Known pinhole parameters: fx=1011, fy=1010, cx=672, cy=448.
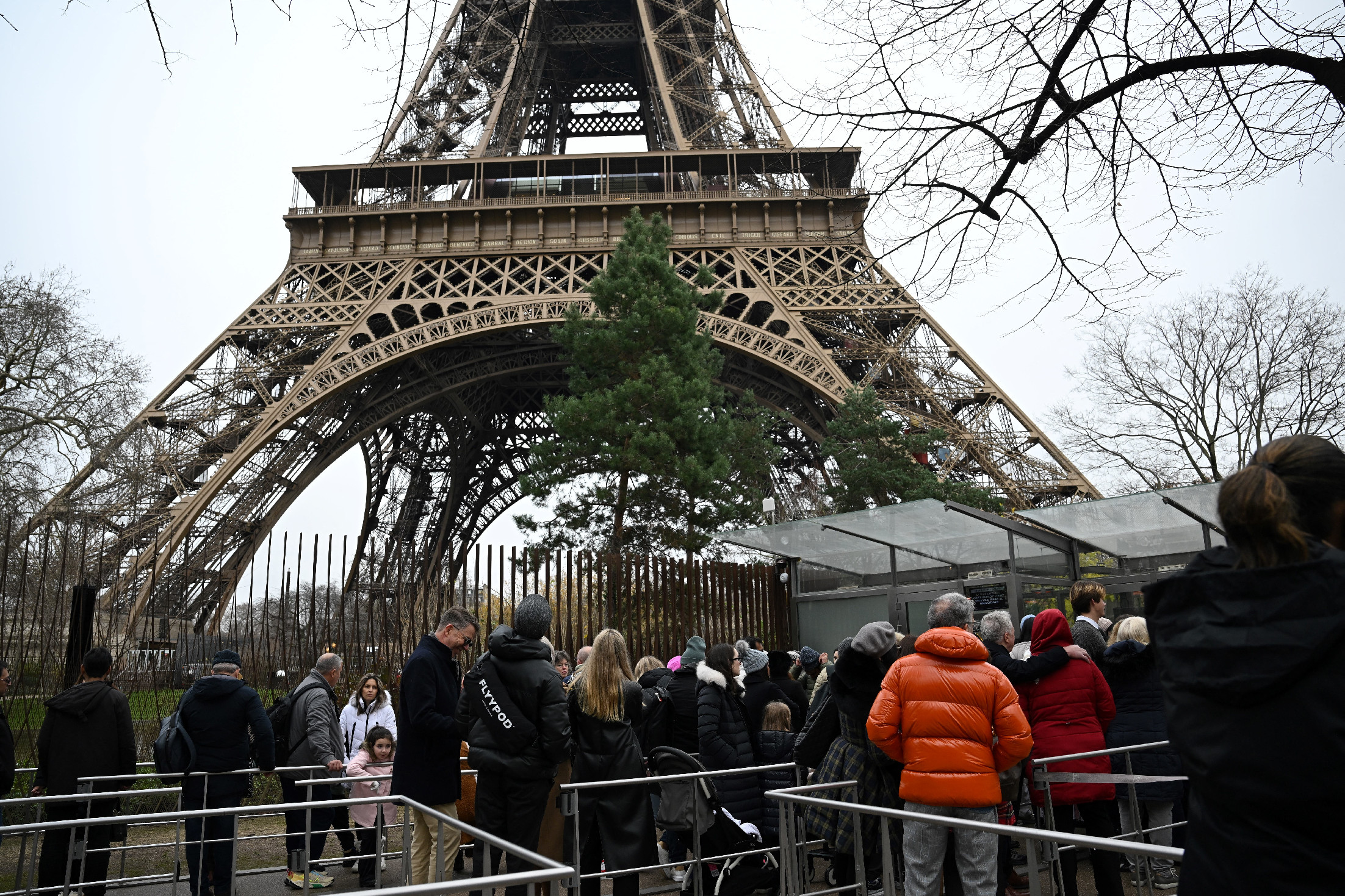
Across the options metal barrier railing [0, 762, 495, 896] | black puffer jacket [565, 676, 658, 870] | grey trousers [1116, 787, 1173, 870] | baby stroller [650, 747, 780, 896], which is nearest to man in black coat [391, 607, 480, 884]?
metal barrier railing [0, 762, 495, 896]

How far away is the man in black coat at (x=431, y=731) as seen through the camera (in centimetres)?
558

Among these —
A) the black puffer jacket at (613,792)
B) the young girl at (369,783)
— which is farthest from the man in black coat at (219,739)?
the black puffer jacket at (613,792)

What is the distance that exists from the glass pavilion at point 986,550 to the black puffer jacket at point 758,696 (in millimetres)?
4041

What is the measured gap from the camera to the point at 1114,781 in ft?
15.2

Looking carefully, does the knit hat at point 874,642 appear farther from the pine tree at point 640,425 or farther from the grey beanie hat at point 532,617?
the pine tree at point 640,425

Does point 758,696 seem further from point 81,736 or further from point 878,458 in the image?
point 878,458

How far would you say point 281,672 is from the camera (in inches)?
451

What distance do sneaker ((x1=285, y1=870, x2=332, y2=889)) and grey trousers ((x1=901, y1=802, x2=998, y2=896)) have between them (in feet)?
16.0

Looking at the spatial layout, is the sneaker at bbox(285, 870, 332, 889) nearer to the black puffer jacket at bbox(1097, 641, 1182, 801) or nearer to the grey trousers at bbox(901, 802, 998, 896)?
the grey trousers at bbox(901, 802, 998, 896)

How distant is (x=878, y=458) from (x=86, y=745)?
51.6ft

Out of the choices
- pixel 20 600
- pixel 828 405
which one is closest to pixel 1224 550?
pixel 20 600

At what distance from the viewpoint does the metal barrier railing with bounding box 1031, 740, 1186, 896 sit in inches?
178

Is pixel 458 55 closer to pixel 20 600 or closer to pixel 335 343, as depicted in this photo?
pixel 335 343

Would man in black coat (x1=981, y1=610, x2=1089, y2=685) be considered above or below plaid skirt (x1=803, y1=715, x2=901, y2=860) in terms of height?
above
